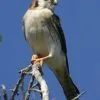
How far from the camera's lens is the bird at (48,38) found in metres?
7.51

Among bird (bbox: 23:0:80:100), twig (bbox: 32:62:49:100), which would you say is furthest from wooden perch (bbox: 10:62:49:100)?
bird (bbox: 23:0:80:100)

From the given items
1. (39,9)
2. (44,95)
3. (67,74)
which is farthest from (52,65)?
(44,95)

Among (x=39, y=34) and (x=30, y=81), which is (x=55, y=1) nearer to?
(x=39, y=34)

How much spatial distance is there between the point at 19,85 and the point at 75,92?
2167mm

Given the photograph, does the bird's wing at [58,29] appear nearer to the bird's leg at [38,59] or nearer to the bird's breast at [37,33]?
the bird's breast at [37,33]

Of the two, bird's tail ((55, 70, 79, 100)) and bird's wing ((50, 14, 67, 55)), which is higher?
bird's wing ((50, 14, 67, 55))

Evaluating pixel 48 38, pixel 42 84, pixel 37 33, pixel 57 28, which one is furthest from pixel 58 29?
pixel 42 84

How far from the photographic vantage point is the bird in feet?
24.6

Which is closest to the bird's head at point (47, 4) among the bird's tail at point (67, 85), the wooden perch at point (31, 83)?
the bird's tail at point (67, 85)

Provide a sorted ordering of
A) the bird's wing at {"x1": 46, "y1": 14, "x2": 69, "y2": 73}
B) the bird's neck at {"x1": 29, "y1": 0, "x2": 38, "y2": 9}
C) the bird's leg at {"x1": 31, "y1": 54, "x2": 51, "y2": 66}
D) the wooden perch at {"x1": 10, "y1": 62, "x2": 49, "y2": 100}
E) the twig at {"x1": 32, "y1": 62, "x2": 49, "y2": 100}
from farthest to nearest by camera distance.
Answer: the bird's neck at {"x1": 29, "y1": 0, "x2": 38, "y2": 9}, the bird's wing at {"x1": 46, "y1": 14, "x2": 69, "y2": 73}, the bird's leg at {"x1": 31, "y1": 54, "x2": 51, "y2": 66}, the wooden perch at {"x1": 10, "y1": 62, "x2": 49, "y2": 100}, the twig at {"x1": 32, "y1": 62, "x2": 49, "y2": 100}

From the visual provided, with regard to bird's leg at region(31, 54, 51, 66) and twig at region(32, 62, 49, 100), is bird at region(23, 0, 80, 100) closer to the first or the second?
bird's leg at region(31, 54, 51, 66)

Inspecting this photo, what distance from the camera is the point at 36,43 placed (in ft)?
24.8

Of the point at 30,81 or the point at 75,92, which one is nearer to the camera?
the point at 30,81

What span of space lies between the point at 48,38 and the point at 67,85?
0.87 metres
